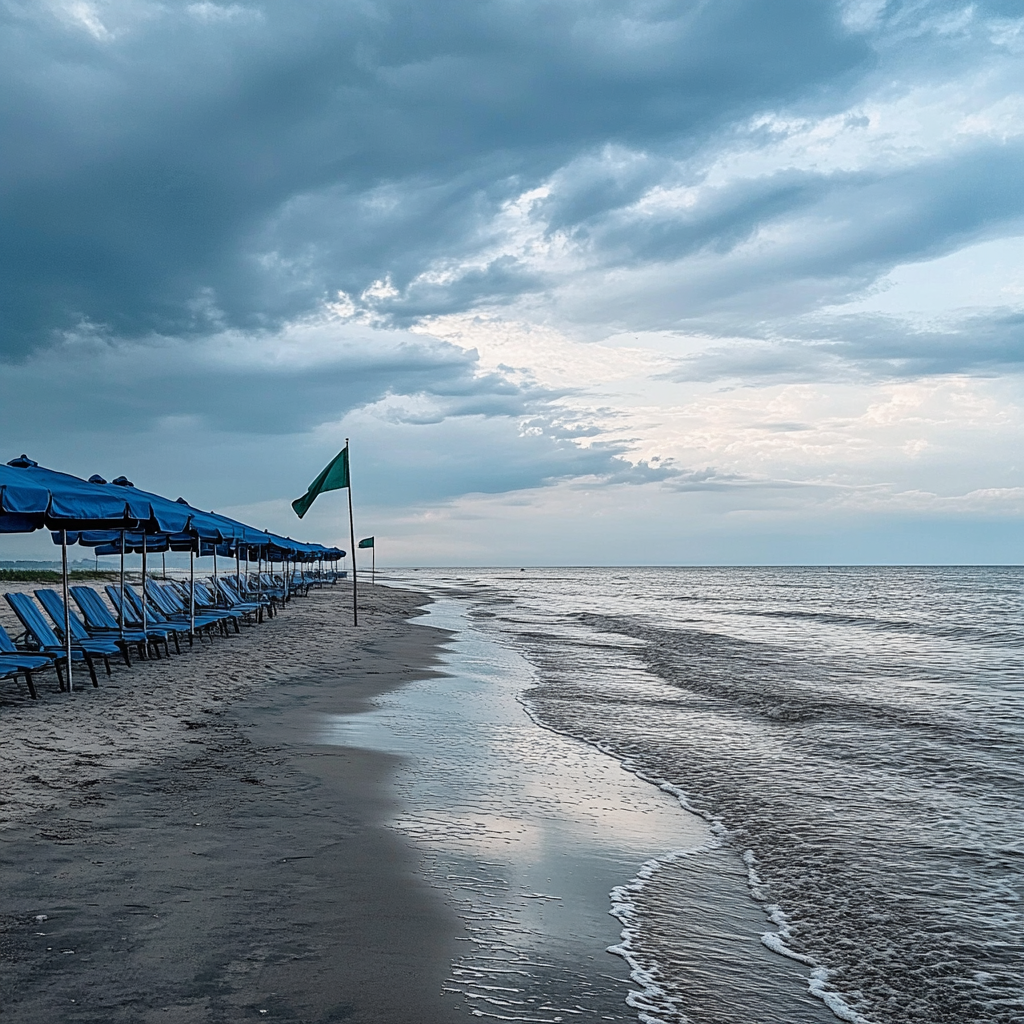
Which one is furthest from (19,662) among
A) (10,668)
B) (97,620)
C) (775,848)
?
(775,848)

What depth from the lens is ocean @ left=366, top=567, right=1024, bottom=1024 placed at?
11.6ft

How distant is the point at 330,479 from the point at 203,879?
14.5m

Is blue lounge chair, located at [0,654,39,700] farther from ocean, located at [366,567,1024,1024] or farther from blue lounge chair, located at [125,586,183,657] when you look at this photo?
blue lounge chair, located at [125,586,183,657]

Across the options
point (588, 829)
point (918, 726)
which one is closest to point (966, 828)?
point (588, 829)

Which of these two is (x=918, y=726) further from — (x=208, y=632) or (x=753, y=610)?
(x=753, y=610)

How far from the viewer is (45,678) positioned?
1092cm

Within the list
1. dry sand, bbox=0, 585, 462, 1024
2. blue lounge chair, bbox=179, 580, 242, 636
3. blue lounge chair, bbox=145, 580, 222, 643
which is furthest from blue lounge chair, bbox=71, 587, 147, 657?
blue lounge chair, bbox=179, 580, 242, 636

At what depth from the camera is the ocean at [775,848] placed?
11.6 feet

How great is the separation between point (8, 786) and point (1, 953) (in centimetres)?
275

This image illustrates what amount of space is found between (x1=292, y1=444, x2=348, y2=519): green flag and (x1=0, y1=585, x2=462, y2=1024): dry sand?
31.8 feet

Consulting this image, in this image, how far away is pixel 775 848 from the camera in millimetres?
5461

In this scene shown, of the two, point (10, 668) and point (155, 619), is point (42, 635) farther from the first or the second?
point (155, 619)

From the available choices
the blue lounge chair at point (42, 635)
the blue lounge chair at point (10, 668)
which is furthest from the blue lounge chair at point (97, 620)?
the blue lounge chair at point (10, 668)

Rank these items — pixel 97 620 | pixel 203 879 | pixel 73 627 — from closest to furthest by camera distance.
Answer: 1. pixel 203 879
2. pixel 73 627
3. pixel 97 620
